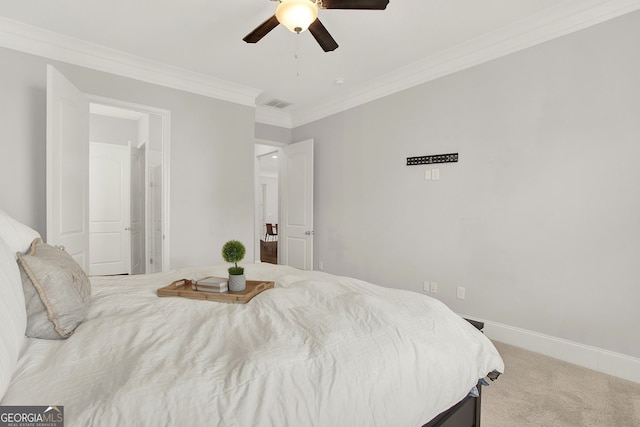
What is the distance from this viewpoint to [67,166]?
9.04 ft

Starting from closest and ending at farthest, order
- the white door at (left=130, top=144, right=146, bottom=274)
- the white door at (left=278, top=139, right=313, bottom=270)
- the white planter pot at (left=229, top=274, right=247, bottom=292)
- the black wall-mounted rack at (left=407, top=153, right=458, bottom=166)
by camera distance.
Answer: the white planter pot at (left=229, top=274, right=247, bottom=292)
the black wall-mounted rack at (left=407, top=153, right=458, bottom=166)
the white door at (left=278, top=139, right=313, bottom=270)
the white door at (left=130, top=144, right=146, bottom=274)

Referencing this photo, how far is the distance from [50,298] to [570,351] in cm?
331

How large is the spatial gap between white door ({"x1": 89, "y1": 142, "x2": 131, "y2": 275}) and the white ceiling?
8.51 ft

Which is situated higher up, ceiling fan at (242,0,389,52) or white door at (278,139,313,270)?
ceiling fan at (242,0,389,52)

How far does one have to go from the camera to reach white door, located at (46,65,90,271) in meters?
2.51

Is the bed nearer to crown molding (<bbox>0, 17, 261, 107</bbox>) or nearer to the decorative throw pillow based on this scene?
the decorative throw pillow

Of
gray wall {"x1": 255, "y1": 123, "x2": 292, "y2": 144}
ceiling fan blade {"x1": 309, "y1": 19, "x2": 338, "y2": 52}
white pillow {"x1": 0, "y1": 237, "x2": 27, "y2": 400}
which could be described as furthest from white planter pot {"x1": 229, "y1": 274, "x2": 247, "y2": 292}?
gray wall {"x1": 255, "y1": 123, "x2": 292, "y2": 144}

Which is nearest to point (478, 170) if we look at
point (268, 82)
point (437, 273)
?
A: point (437, 273)

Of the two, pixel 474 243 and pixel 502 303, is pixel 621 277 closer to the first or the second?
pixel 502 303

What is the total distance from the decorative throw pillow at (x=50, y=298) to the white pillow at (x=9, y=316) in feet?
0.18

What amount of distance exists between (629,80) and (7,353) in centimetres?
358

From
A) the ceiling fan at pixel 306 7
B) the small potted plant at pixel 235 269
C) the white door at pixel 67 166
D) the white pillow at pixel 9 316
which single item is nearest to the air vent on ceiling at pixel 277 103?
the white door at pixel 67 166

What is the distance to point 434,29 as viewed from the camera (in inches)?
108

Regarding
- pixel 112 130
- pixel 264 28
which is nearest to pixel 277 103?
pixel 264 28
